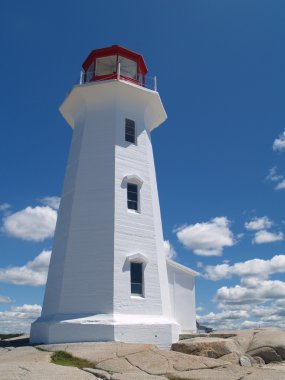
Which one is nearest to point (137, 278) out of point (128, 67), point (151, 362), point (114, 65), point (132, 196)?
point (132, 196)

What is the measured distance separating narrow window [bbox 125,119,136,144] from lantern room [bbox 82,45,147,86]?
217cm

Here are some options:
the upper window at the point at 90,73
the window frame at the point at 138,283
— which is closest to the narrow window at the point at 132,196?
the window frame at the point at 138,283

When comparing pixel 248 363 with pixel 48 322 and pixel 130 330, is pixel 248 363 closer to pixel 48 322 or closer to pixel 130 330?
pixel 130 330

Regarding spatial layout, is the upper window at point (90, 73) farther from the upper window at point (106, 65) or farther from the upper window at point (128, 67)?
the upper window at point (128, 67)

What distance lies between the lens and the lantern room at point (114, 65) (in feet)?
62.6

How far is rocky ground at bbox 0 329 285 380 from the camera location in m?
9.47

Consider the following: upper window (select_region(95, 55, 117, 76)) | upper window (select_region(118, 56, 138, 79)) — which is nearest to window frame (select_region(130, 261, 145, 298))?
upper window (select_region(118, 56, 138, 79))

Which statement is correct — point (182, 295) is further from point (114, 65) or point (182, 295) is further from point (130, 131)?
point (114, 65)

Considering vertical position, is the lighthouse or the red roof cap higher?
the red roof cap

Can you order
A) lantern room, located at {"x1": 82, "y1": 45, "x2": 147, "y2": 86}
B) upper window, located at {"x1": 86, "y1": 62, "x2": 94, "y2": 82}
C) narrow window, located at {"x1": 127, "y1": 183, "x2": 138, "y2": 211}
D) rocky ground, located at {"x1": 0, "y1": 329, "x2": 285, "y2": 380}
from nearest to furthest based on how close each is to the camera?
rocky ground, located at {"x1": 0, "y1": 329, "x2": 285, "y2": 380} < narrow window, located at {"x1": 127, "y1": 183, "x2": 138, "y2": 211} < lantern room, located at {"x1": 82, "y1": 45, "x2": 147, "y2": 86} < upper window, located at {"x1": 86, "y1": 62, "x2": 94, "y2": 82}

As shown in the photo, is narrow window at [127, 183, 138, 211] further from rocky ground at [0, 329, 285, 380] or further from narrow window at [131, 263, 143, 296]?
rocky ground at [0, 329, 285, 380]

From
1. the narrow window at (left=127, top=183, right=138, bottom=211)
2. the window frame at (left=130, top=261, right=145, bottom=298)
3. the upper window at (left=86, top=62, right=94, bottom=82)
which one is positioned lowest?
the window frame at (left=130, top=261, right=145, bottom=298)

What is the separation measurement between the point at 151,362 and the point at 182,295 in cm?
820

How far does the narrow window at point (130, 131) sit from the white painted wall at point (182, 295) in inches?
231
